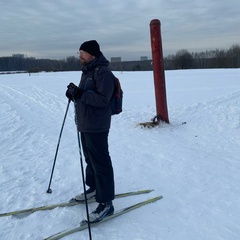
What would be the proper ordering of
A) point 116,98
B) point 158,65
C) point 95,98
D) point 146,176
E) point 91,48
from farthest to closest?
point 158,65
point 146,176
point 116,98
point 91,48
point 95,98

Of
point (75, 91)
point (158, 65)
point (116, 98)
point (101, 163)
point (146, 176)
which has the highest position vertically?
point (158, 65)

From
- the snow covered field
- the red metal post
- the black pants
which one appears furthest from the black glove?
the red metal post

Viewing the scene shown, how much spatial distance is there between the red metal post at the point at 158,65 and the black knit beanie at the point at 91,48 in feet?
13.7

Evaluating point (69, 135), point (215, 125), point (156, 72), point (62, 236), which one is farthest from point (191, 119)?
point (62, 236)

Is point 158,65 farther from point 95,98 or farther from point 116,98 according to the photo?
point 95,98

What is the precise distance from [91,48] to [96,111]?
715 mm

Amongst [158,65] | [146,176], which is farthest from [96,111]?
[158,65]

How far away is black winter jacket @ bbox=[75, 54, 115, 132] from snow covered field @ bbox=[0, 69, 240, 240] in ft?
3.70

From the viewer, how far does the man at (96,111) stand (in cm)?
337

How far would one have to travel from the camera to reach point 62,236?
3223 mm

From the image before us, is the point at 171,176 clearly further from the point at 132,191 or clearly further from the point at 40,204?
the point at 40,204

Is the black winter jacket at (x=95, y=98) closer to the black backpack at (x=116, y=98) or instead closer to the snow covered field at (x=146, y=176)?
the black backpack at (x=116, y=98)

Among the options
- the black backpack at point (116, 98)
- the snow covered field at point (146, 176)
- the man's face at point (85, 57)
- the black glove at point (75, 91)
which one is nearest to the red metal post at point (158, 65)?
the snow covered field at point (146, 176)

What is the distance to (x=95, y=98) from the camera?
3340mm
